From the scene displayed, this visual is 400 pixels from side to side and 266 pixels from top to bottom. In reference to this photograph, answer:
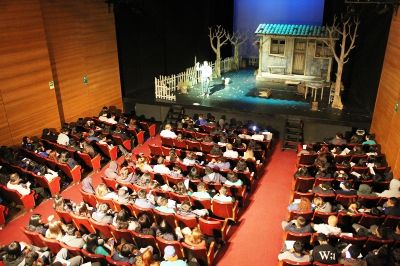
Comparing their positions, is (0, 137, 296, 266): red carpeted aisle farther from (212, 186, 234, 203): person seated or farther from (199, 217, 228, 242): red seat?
(212, 186, 234, 203): person seated

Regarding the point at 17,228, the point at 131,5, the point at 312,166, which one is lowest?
the point at 17,228

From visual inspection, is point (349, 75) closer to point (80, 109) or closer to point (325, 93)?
point (325, 93)

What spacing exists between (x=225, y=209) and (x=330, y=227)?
2.06 m

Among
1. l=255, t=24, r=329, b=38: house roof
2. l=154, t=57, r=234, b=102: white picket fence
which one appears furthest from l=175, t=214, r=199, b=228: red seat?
l=255, t=24, r=329, b=38: house roof

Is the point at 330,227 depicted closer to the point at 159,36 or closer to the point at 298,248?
the point at 298,248

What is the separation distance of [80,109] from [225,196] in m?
7.88

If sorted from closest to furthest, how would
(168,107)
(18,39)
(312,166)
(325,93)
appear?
(312,166) → (18,39) → (168,107) → (325,93)

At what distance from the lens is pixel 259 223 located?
7703 mm

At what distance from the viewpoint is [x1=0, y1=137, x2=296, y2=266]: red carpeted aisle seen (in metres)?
6.75

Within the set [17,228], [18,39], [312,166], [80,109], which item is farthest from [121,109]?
[312,166]

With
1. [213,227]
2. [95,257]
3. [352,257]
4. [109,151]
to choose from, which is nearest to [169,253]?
[95,257]

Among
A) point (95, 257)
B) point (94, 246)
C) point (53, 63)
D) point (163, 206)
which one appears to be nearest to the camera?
point (95, 257)

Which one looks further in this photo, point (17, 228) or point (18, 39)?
point (18, 39)

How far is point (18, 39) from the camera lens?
32.7 ft
